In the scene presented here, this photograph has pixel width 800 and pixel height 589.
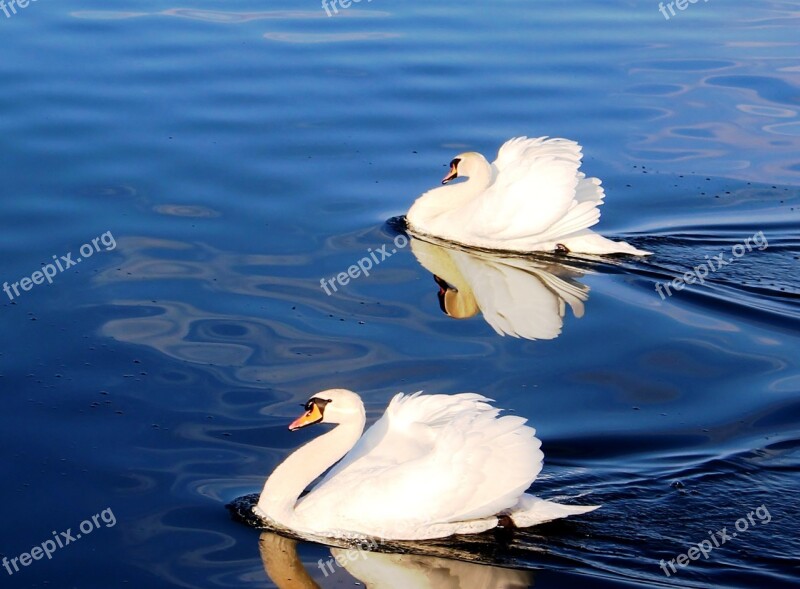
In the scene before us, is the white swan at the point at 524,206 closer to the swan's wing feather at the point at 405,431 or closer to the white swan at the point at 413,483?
the swan's wing feather at the point at 405,431

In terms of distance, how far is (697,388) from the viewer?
30.0 ft

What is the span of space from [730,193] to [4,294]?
7.14m

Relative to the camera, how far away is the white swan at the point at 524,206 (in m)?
11.8

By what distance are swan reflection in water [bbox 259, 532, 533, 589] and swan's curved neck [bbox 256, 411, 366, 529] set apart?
16 centimetres

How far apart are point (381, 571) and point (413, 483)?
0.52m

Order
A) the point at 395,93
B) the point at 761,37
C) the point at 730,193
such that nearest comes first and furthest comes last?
the point at 730,193
the point at 395,93
the point at 761,37

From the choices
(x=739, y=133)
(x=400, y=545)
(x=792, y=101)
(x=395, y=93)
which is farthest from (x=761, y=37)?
(x=400, y=545)

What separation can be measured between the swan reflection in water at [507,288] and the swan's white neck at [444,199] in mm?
191

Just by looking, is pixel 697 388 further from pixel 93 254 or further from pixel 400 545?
pixel 93 254
